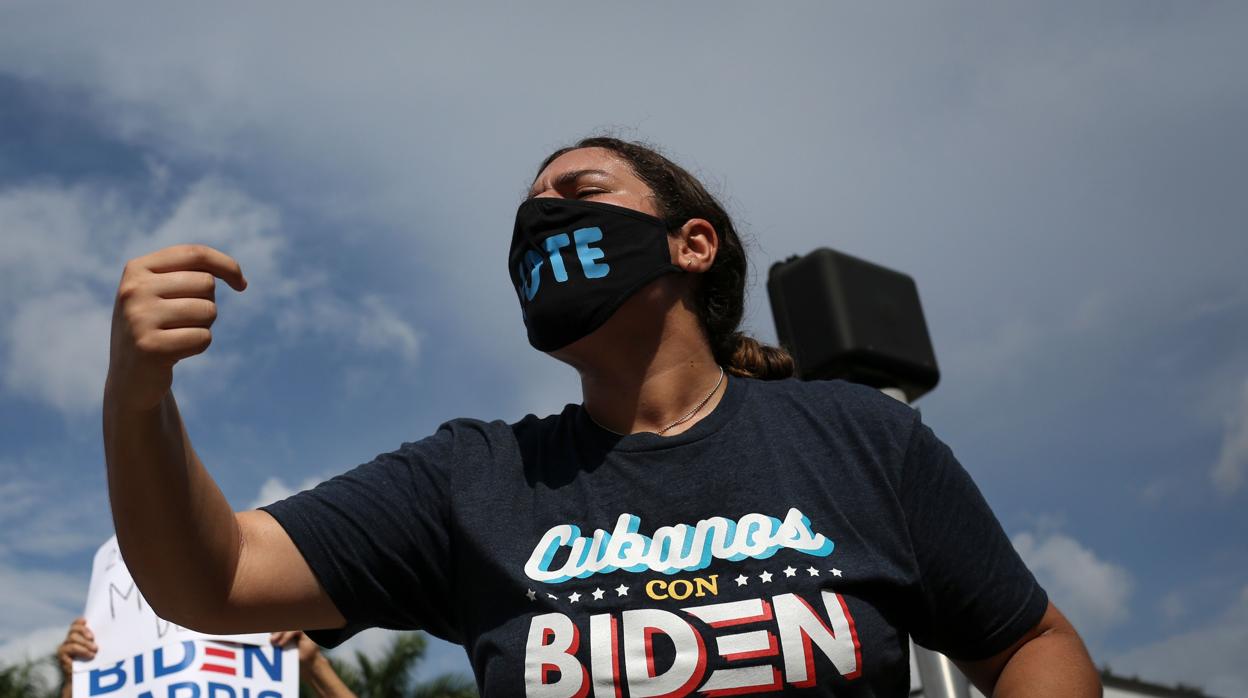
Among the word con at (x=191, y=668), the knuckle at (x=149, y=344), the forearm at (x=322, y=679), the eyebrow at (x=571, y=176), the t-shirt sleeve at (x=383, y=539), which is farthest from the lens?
the forearm at (x=322, y=679)

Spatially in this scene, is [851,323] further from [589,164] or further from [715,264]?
[589,164]

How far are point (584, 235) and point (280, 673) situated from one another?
3004 millimetres

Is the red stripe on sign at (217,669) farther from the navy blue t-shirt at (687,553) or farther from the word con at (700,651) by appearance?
the word con at (700,651)

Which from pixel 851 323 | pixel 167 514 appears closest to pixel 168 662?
pixel 851 323

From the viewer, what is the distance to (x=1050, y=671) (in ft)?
6.32

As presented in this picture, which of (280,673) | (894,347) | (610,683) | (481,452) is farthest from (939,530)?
(280,673)

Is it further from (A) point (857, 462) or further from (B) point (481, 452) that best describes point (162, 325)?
(A) point (857, 462)

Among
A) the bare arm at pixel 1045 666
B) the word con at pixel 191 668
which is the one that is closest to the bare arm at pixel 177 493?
the bare arm at pixel 1045 666

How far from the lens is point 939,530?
1949 millimetres

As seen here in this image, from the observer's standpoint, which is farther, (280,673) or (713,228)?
(280,673)

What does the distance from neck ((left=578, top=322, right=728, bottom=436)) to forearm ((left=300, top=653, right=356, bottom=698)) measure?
3112 millimetres

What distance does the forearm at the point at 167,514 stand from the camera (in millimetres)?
1612

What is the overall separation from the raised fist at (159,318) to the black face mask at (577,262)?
0.78 m

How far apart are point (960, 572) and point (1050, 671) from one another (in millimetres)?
212
